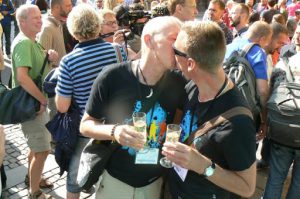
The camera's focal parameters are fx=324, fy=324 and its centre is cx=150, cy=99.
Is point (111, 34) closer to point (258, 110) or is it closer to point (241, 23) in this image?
point (258, 110)

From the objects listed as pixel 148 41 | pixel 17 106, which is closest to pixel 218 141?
pixel 148 41

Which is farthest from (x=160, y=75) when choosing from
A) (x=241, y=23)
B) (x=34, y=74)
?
(x=241, y=23)

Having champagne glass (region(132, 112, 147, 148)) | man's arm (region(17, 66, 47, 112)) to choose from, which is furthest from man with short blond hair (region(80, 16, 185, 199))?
man's arm (region(17, 66, 47, 112))

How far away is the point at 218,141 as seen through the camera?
67.4 inches

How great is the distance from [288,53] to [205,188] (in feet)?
7.91

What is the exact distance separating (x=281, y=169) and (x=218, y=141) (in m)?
1.94

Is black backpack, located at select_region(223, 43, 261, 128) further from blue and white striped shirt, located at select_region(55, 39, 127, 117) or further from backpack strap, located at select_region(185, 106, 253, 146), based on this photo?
backpack strap, located at select_region(185, 106, 253, 146)

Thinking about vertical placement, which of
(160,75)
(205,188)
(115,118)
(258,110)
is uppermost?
(160,75)

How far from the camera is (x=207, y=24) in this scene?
1755 millimetres

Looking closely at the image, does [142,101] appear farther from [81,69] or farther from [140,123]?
[81,69]

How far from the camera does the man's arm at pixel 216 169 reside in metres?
1.64

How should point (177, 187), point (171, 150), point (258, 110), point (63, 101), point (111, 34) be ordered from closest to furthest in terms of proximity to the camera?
point (171, 150), point (177, 187), point (63, 101), point (258, 110), point (111, 34)

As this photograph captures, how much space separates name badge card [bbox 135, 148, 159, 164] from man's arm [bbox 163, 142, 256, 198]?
1.00 ft

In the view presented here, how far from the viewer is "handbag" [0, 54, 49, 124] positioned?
3289mm
